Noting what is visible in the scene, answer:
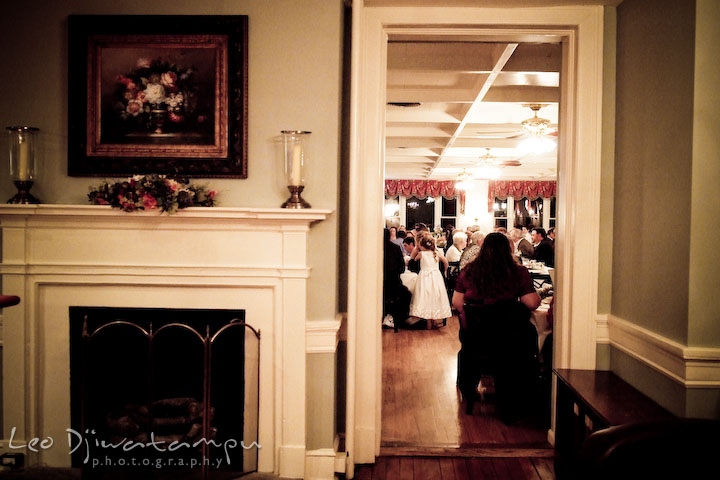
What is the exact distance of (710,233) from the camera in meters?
1.88

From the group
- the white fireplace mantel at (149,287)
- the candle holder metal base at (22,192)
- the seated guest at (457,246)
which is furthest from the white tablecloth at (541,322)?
the seated guest at (457,246)

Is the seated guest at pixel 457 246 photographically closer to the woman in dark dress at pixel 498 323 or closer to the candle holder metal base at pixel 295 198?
the woman in dark dress at pixel 498 323

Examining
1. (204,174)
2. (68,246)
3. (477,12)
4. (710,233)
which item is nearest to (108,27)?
(204,174)

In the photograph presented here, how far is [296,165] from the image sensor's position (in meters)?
2.30

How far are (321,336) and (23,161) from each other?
5.33 feet

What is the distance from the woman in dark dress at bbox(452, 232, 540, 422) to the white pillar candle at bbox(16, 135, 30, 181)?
269cm

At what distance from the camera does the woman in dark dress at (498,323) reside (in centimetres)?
332

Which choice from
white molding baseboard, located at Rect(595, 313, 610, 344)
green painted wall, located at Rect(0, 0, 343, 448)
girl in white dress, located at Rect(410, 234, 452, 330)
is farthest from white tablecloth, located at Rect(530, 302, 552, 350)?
girl in white dress, located at Rect(410, 234, 452, 330)

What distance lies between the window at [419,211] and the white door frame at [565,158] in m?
12.0

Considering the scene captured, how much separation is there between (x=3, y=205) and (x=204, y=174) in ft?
2.99

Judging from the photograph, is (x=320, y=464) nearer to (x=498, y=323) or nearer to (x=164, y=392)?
(x=164, y=392)

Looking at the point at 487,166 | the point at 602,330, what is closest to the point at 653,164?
the point at 602,330

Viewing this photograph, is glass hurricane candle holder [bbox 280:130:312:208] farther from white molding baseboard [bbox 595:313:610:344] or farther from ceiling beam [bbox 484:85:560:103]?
ceiling beam [bbox 484:85:560:103]

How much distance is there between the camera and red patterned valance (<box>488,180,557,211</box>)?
46.6 ft
